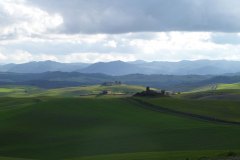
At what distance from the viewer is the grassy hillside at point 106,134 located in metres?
63.0

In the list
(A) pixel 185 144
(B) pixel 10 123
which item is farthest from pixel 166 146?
(B) pixel 10 123

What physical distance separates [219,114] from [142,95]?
4844cm

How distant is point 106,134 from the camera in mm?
81125

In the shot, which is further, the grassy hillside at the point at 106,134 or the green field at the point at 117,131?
the grassy hillside at the point at 106,134

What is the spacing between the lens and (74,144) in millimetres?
73062

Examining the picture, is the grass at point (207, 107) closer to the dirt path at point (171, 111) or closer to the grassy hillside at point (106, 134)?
the dirt path at point (171, 111)

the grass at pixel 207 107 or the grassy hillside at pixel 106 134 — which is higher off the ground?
the grass at pixel 207 107

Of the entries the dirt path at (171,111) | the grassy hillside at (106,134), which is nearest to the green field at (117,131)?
the grassy hillside at (106,134)

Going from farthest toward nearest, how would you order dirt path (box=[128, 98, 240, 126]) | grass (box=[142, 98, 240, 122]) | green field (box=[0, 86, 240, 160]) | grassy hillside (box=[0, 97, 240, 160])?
grass (box=[142, 98, 240, 122]) → dirt path (box=[128, 98, 240, 126]) → grassy hillside (box=[0, 97, 240, 160]) → green field (box=[0, 86, 240, 160])

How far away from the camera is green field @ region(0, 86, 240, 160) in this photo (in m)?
62.7

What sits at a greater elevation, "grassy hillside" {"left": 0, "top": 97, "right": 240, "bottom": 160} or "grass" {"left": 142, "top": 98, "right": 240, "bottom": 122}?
"grass" {"left": 142, "top": 98, "right": 240, "bottom": 122}

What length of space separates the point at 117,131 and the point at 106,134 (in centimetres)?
398

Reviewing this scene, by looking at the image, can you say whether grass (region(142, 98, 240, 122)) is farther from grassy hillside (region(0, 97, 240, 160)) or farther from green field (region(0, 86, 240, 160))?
grassy hillside (region(0, 97, 240, 160))

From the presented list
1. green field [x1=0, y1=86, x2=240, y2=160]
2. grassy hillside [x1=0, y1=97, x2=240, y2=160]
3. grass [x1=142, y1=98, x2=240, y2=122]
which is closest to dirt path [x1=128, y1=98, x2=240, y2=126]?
green field [x1=0, y1=86, x2=240, y2=160]
